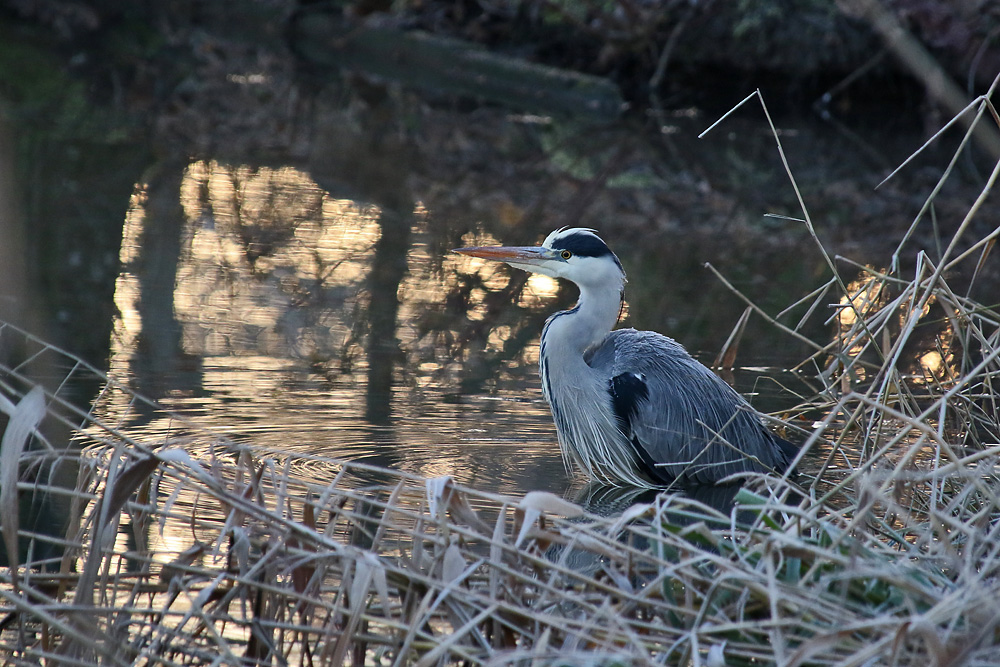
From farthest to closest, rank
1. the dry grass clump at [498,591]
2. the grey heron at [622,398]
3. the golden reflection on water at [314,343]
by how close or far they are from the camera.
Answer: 1. the grey heron at [622,398]
2. the golden reflection on water at [314,343]
3. the dry grass clump at [498,591]

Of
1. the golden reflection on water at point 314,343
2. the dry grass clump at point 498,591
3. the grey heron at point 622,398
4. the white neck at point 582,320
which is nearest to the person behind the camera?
the dry grass clump at point 498,591

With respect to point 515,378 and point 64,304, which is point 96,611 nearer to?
point 515,378

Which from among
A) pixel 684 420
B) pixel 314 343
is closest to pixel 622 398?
pixel 684 420

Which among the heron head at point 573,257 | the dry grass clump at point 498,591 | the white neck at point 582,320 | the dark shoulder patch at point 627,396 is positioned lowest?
the dry grass clump at point 498,591

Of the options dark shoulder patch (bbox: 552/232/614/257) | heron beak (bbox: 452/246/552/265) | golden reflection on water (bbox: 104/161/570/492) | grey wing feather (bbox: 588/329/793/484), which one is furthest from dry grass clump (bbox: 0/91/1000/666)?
heron beak (bbox: 452/246/552/265)

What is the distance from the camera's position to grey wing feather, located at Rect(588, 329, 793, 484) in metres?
4.89

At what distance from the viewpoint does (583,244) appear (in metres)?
4.91

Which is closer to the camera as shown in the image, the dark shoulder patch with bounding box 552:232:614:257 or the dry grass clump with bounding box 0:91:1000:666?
the dry grass clump with bounding box 0:91:1000:666

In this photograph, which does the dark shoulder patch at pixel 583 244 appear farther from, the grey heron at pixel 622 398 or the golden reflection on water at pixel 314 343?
the golden reflection on water at pixel 314 343

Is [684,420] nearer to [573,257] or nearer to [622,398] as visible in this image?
[622,398]

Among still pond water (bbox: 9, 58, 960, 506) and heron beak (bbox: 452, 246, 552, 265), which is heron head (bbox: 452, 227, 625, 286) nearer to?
heron beak (bbox: 452, 246, 552, 265)


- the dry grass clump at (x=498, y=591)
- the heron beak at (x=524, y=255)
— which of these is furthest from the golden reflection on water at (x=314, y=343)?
the dry grass clump at (x=498, y=591)

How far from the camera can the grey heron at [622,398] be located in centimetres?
488

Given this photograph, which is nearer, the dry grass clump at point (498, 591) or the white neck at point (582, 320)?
the dry grass clump at point (498, 591)
